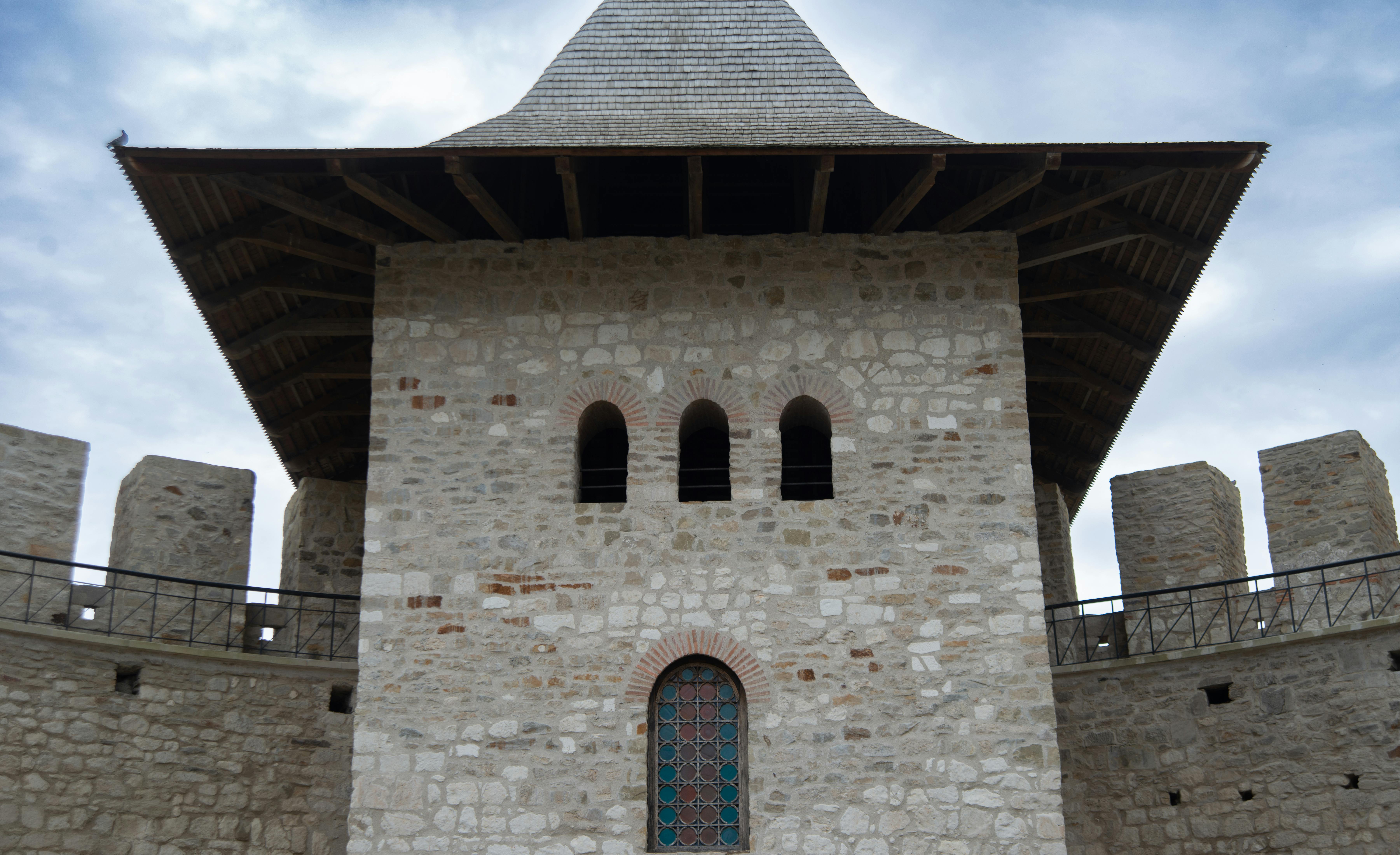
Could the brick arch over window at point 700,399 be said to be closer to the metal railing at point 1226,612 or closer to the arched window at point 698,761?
the arched window at point 698,761

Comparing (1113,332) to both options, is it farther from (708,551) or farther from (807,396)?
(708,551)

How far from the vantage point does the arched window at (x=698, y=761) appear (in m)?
9.86

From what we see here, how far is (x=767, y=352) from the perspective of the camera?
11031 millimetres

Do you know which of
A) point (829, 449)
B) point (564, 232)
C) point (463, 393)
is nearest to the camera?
point (463, 393)

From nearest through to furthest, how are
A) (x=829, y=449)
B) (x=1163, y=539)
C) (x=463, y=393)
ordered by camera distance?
(x=463, y=393), (x=829, y=449), (x=1163, y=539)

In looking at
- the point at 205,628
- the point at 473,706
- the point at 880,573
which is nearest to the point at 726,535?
the point at 880,573

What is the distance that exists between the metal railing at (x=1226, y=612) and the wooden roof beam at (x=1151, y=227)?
8.61 feet

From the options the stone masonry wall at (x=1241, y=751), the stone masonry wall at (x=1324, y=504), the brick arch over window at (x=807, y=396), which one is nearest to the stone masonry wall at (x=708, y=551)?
the brick arch over window at (x=807, y=396)

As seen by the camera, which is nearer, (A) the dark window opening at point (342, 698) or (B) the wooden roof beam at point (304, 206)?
(B) the wooden roof beam at point (304, 206)

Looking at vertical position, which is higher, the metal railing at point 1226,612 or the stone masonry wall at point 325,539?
the stone masonry wall at point 325,539

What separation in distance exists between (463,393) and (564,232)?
2375mm

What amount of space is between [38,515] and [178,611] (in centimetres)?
138

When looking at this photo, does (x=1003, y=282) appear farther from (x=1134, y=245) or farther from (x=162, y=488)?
(x=162, y=488)

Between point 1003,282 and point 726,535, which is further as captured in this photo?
point 1003,282
